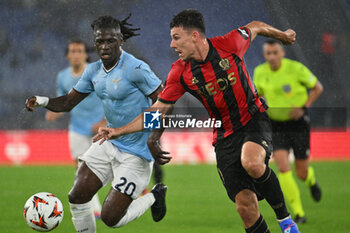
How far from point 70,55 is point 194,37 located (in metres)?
3.54

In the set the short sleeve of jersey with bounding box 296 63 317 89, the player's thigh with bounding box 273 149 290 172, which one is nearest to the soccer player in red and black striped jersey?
the player's thigh with bounding box 273 149 290 172

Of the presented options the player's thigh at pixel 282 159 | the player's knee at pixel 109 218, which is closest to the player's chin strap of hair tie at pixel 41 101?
the player's knee at pixel 109 218

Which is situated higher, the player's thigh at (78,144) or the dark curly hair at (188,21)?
the dark curly hair at (188,21)

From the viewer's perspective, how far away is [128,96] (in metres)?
5.11

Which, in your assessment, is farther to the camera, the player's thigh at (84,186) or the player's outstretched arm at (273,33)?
the player's thigh at (84,186)

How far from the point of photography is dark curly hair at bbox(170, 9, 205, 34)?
14.9 feet

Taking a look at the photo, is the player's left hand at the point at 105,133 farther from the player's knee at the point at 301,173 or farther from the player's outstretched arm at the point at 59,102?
the player's knee at the point at 301,173

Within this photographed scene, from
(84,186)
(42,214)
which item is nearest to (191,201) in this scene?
(84,186)

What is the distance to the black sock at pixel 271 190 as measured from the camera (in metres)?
4.46

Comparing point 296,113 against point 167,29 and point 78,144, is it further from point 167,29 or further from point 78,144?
point 78,144

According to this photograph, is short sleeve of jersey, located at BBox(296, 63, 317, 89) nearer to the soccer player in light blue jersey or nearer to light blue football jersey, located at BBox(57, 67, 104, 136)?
light blue football jersey, located at BBox(57, 67, 104, 136)

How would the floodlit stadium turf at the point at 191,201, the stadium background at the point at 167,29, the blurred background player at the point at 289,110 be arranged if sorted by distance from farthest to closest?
1. the blurred background player at the point at 289,110
2. the floodlit stadium turf at the point at 191,201
3. the stadium background at the point at 167,29

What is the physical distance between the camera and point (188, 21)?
4562 mm

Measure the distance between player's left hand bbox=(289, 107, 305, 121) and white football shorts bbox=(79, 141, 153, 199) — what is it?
268 cm
